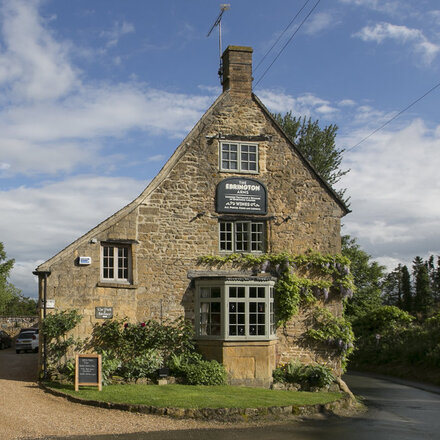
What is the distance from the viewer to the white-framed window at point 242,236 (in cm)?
1990

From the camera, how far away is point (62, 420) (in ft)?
39.9

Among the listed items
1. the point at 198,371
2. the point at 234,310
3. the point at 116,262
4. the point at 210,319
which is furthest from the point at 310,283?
the point at 116,262

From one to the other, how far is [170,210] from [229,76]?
5.71m

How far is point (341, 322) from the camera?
20031 mm

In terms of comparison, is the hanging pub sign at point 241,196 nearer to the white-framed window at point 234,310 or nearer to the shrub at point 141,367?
the white-framed window at point 234,310

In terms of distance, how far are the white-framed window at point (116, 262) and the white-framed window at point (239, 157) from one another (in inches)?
182

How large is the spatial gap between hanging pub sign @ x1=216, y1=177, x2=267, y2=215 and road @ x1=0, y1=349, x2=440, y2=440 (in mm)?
7826

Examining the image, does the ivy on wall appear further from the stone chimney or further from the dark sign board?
the stone chimney

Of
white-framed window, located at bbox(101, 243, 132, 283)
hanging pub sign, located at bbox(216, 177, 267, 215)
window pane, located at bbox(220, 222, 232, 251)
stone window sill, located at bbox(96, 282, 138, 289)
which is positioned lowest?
stone window sill, located at bbox(96, 282, 138, 289)

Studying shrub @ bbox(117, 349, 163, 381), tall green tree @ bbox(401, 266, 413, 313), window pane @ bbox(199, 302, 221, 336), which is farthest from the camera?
tall green tree @ bbox(401, 266, 413, 313)

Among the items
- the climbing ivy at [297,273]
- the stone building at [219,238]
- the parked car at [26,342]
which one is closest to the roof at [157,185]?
the stone building at [219,238]

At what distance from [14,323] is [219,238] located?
108ft

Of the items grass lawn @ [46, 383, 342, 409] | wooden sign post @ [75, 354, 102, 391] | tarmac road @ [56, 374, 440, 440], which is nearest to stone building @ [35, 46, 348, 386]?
grass lawn @ [46, 383, 342, 409]

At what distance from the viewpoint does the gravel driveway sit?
1130cm
